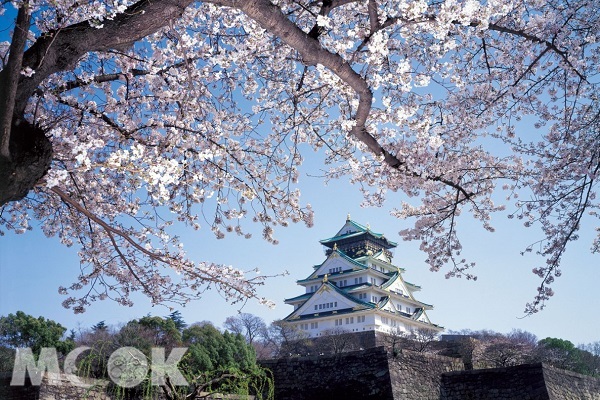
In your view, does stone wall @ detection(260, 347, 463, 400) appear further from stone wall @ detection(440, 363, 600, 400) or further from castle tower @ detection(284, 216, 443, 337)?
castle tower @ detection(284, 216, 443, 337)

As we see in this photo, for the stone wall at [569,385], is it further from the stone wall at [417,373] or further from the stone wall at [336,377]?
the stone wall at [336,377]

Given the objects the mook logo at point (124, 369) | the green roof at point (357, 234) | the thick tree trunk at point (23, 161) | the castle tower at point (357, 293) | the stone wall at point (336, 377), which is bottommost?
the mook logo at point (124, 369)

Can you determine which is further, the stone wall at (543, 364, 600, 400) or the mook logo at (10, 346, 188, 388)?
the stone wall at (543, 364, 600, 400)

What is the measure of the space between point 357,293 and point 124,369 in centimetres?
2928

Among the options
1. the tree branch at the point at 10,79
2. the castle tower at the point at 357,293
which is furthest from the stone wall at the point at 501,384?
the castle tower at the point at 357,293

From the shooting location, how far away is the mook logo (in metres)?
4.03

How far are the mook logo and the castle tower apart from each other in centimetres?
2381

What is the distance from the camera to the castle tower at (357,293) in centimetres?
3102

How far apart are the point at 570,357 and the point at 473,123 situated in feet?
78.1

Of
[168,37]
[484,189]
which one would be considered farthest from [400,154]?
[168,37]

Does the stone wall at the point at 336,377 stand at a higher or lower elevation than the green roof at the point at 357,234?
lower

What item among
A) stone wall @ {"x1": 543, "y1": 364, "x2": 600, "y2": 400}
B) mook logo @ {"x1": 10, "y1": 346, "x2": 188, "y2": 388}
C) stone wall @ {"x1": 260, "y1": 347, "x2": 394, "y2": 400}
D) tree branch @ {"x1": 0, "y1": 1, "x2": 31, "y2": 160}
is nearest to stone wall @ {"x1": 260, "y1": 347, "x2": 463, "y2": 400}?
stone wall @ {"x1": 260, "y1": 347, "x2": 394, "y2": 400}

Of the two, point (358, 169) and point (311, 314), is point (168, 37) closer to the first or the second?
point (358, 169)

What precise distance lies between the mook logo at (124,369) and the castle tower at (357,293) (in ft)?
78.1
